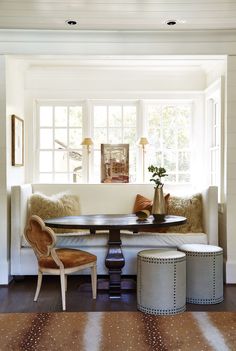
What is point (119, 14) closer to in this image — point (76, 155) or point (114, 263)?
point (76, 155)

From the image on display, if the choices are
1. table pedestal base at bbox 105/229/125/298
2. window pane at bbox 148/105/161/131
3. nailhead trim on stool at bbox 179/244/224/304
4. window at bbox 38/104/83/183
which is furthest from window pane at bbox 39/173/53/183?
nailhead trim on stool at bbox 179/244/224/304

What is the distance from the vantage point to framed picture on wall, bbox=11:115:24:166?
15.5ft

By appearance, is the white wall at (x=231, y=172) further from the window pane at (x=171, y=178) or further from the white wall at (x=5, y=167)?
the white wall at (x=5, y=167)

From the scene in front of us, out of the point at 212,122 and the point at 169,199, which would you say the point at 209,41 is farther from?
the point at 169,199

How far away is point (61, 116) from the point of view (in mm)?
5699

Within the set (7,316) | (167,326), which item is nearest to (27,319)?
(7,316)

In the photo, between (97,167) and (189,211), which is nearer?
(189,211)

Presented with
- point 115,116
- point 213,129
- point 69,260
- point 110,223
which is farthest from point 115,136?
point 69,260

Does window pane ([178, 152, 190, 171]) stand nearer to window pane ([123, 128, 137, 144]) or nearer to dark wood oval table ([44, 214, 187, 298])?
window pane ([123, 128, 137, 144])

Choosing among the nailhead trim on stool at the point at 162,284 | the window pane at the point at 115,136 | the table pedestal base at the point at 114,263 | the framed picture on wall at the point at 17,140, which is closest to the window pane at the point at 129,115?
the window pane at the point at 115,136

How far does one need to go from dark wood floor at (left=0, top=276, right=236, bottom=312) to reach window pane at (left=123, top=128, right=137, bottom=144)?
211 cm

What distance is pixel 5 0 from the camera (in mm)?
3555

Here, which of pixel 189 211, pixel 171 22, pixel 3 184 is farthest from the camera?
pixel 189 211

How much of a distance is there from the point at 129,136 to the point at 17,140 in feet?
5.24
